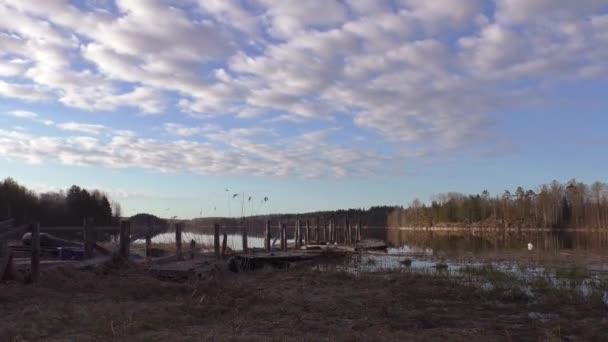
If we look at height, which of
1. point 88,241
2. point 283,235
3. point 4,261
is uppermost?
point 88,241

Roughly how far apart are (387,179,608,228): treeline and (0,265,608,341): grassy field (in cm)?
12196

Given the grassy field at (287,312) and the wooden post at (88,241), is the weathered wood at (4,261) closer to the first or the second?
the grassy field at (287,312)

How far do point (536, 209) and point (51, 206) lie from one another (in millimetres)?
104576

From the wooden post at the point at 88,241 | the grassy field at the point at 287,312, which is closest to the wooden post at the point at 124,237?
the wooden post at the point at 88,241

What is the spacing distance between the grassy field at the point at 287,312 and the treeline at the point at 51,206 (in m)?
76.4

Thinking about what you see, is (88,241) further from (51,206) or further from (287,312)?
(51,206)

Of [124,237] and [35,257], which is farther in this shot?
[124,237]

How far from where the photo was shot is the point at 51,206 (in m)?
101

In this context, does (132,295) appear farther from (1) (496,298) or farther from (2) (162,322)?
(1) (496,298)

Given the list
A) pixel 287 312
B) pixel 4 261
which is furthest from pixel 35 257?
pixel 287 312

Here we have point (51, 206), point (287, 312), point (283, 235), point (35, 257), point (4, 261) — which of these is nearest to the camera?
point (287, 312)

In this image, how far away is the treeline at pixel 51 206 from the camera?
89688 mm

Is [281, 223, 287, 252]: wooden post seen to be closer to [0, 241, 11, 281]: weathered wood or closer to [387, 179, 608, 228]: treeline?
[0, 241, 11, 281]: weathered wood

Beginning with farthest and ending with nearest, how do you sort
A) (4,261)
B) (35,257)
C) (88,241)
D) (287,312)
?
1. (88,241)
2. (35,257)
3. (4,261)
4. (287,312)
